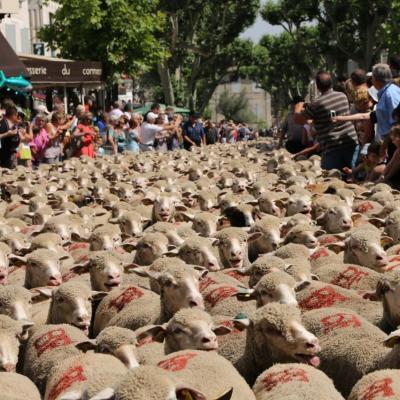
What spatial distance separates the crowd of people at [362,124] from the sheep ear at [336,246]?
2727 mm

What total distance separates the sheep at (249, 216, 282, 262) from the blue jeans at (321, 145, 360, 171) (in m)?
3.97

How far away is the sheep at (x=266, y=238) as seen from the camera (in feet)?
26.6

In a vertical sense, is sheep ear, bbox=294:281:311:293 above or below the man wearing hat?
above

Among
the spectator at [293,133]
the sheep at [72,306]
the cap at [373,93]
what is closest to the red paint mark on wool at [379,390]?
the sheep at [72,306]

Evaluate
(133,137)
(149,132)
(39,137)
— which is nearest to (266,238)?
(39,137)

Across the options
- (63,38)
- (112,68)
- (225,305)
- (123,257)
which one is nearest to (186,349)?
(225,305)

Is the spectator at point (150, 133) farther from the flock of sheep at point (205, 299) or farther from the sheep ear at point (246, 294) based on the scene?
the sheep ear at point (246, 294)

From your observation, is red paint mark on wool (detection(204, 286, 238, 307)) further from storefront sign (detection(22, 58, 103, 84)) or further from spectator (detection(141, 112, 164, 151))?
storefront sign (detection(22, 58, 103, 84))

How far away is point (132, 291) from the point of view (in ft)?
20.8

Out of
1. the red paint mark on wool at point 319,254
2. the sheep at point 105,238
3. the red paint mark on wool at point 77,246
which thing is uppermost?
the red paint mark on wool at point 319,254

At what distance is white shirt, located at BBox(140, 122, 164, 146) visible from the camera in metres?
19.8

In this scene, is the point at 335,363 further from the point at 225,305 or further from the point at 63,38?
the point at 63,38

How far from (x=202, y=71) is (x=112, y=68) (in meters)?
25.5

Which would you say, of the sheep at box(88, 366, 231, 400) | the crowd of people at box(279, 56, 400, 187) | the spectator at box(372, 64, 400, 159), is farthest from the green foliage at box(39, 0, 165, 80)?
the sheep at box(88, 366, 231, 400)
